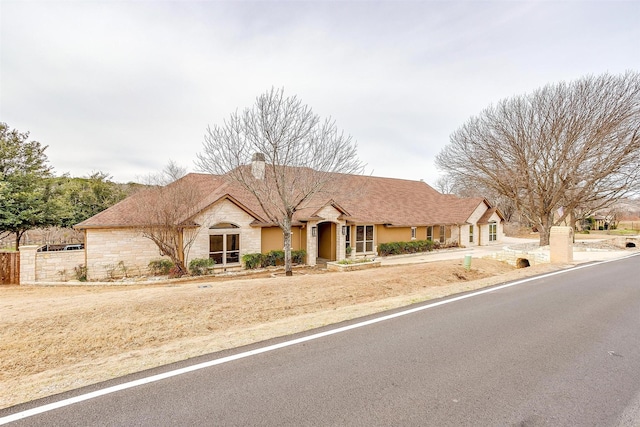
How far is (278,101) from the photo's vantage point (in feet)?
44.1

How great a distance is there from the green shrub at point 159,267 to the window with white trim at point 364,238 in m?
11.9

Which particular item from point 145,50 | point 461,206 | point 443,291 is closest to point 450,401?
point 443,291

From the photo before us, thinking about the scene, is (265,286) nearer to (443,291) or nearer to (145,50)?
(443,291)

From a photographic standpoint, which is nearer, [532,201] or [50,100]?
[50,100]

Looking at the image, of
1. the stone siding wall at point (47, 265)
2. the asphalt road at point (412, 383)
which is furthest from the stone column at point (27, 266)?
the asphalt road at point (412, 383)

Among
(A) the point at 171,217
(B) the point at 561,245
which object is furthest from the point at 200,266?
(B) the point at 561,245

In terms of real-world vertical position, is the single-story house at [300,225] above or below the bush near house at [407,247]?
above

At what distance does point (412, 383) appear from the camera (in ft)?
12.9

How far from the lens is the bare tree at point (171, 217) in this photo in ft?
47.3

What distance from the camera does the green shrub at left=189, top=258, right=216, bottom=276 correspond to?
1528 centimetres

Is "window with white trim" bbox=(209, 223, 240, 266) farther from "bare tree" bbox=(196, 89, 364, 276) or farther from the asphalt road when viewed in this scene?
the asphalt road

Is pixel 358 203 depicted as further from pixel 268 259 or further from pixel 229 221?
pixel 229 221

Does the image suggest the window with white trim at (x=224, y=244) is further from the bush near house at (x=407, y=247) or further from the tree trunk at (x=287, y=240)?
the bush near house at (x=407, y=247)

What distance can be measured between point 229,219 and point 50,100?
32.1 ft
